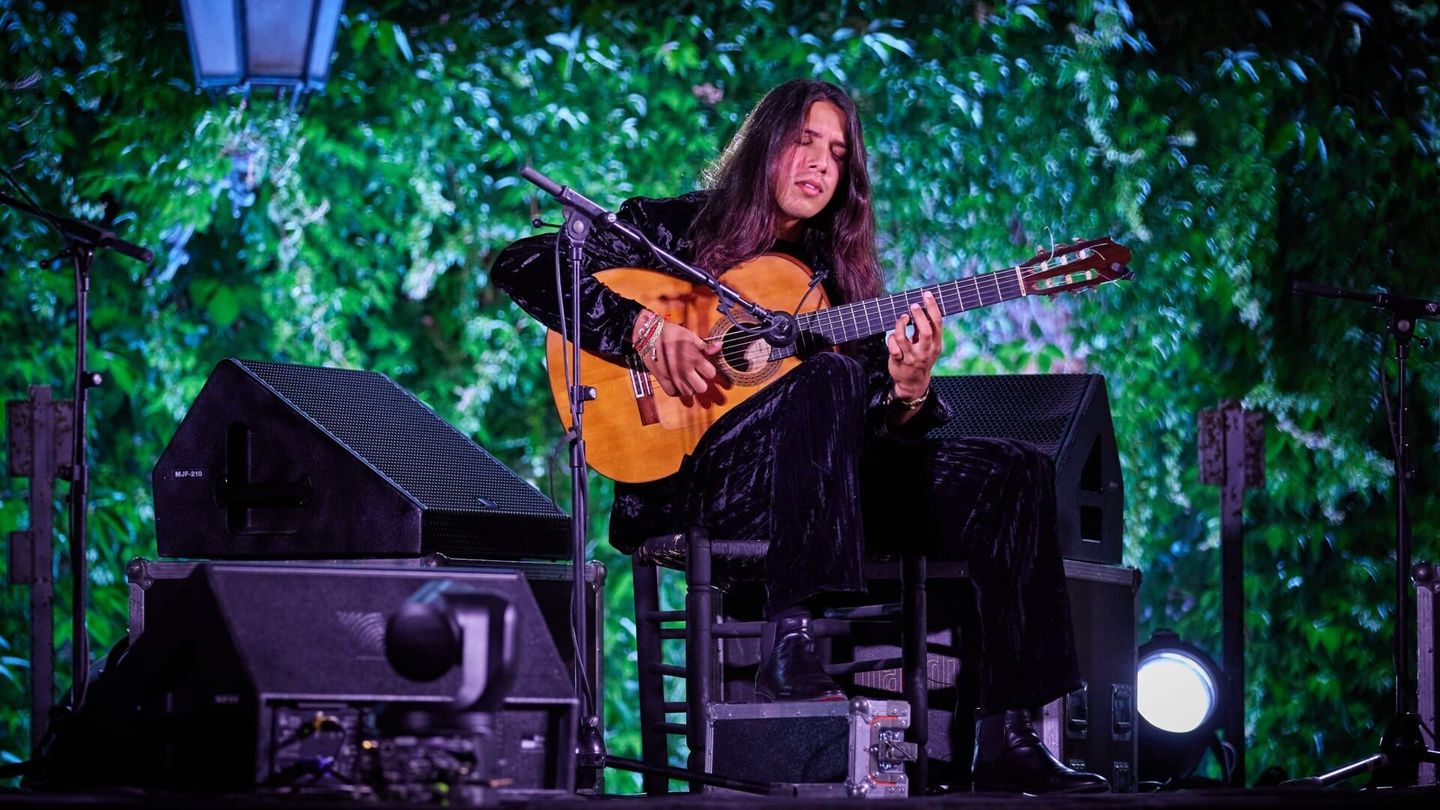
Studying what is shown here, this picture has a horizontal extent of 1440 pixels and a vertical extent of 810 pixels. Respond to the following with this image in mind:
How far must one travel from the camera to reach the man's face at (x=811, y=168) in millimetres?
3551

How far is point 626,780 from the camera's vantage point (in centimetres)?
579

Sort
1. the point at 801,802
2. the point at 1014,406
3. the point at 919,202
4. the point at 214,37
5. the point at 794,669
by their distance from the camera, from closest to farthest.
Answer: the point at 801,802
the point at 794,669
the point at 1014,406
the point at 214,37
the point at 919,202

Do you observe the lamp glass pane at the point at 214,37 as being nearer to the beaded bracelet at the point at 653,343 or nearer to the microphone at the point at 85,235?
the microphone at the point at 85,235

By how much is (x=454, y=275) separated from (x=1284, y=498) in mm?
3192

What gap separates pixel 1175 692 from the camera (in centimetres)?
446

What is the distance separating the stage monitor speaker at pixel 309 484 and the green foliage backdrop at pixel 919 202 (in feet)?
7.17

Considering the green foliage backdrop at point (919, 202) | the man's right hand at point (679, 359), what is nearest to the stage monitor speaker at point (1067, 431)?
the man's right hand at point (679, 359)

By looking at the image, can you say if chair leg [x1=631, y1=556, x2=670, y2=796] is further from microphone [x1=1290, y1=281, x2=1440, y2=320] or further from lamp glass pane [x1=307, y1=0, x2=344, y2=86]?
microphone [x1=1290, y1=281, x2=1440, y2=320]

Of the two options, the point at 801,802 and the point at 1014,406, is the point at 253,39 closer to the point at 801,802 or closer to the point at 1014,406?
the point at 1014,406

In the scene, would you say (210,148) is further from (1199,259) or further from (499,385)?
(1199,259)

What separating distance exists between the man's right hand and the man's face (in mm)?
439

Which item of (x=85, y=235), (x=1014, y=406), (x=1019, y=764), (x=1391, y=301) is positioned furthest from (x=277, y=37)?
(x=1391, y=301)

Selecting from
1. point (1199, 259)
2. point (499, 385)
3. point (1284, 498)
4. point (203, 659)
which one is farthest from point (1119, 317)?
point (203, 659)

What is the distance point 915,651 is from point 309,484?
4.29 feet
